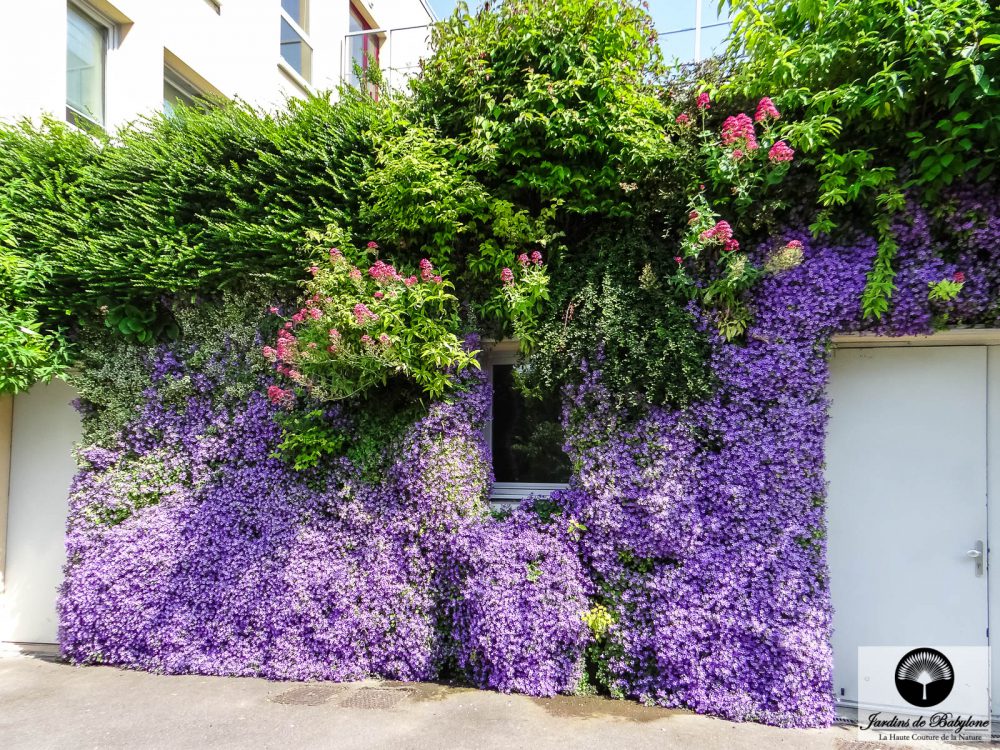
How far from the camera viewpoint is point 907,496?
Answer: 13.5 ft

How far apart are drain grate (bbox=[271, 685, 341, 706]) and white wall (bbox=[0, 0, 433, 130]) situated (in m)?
4.89

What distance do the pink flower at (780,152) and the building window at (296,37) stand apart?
869cm

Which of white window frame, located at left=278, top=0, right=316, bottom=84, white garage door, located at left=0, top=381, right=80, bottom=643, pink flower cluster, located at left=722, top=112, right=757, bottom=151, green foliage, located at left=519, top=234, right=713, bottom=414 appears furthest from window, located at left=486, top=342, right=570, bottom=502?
white window frame, located at left=278, top=0, right=316, bottom=84

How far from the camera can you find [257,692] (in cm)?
440

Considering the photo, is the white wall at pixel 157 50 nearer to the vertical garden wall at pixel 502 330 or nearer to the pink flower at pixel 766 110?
the vertical garden wall at pixel 502 330

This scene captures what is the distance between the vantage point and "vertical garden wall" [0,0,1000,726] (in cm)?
390

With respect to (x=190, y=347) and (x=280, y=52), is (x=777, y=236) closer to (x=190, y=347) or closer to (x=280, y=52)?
(x=190, y=347)

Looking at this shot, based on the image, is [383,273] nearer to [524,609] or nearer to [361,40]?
[524,609]

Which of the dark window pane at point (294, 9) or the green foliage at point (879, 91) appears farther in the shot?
the dark window pane at point (294, 9)

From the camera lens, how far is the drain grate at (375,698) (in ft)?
13.6

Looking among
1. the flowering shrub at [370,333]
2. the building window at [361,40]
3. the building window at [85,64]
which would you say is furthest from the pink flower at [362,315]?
the building window at [361,40]

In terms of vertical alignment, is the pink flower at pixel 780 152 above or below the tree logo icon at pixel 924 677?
above

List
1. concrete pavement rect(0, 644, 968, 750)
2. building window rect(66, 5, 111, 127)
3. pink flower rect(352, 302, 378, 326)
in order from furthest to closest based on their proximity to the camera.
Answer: building window rect(66, 5, 111, 127), pink flower rect(352, 302, 378, 326), concrete pavement rect(0, 644, 968, 750)

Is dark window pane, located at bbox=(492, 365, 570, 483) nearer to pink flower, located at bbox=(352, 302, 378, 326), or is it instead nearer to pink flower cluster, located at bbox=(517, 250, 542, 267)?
pink flower cluster, located at bbox=(517, 250, 542, 267)
